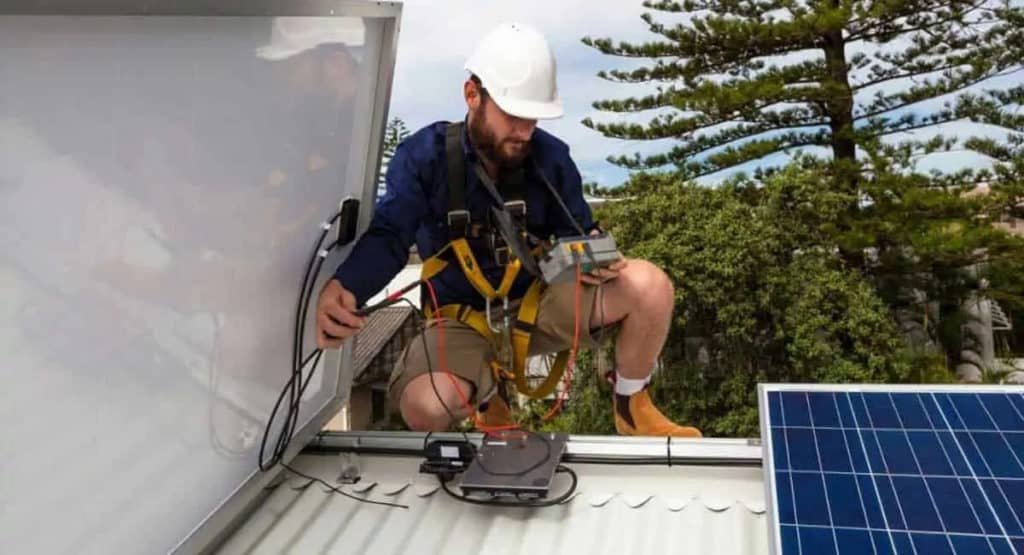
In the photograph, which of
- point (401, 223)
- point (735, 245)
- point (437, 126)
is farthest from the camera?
point (735, 245)

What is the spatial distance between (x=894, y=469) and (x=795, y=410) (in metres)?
0.24

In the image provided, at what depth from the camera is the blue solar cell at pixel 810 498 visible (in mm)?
1392

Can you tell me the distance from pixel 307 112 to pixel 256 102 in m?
0.21

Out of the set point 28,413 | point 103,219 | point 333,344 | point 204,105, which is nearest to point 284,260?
point 333,344

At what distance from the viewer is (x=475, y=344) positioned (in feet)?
8.66

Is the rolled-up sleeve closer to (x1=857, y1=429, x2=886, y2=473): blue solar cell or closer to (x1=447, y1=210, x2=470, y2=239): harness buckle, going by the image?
(x1=447, y1=210, x2=470, y2=239): harness buckle

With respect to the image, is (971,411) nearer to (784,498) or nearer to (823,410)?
(823,410)

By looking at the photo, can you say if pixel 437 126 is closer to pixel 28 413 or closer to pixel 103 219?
pixel 103 219

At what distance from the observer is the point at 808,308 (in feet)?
26.5

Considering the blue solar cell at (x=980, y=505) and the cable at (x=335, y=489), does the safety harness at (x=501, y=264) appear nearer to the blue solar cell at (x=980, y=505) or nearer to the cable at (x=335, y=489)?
the cable at (x=335, y=489)

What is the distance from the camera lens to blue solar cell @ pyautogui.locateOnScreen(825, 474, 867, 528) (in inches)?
54.6

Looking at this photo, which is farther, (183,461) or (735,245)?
(735,245)

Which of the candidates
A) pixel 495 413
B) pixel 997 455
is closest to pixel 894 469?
pixel 997 455

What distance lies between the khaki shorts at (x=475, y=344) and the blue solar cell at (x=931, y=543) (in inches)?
52.6
